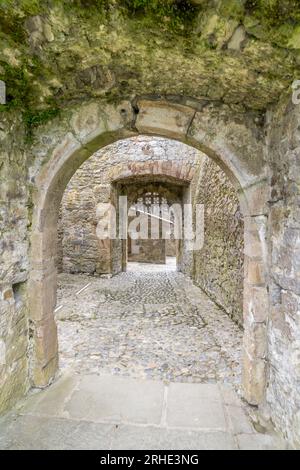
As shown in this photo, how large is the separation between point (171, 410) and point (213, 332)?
66.1 inches

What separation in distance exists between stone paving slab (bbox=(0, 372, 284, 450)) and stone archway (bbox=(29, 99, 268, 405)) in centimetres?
32

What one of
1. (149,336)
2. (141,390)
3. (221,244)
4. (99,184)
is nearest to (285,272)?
(141,390)

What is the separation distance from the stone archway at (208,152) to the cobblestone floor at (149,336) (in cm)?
70

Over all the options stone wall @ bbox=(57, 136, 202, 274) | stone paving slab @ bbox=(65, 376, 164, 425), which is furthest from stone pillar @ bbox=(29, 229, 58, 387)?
stone wall @ bbox=(57, 136, 202, 274)

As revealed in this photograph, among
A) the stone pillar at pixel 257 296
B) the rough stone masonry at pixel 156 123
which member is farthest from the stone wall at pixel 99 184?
the stone pillar at pixel 257 296

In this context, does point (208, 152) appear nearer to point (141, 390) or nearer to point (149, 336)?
point (141, 390)

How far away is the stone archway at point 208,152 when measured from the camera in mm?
2014

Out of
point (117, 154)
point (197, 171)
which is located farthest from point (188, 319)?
point (117, 154)

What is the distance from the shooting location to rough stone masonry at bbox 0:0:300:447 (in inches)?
50.4

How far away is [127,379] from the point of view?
2467 millimetres

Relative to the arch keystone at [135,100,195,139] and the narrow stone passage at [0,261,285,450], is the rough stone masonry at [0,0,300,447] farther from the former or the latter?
the narrow stone passage at [0,261,285,450]

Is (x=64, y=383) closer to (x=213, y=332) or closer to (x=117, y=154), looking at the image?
(x=213, y=332)

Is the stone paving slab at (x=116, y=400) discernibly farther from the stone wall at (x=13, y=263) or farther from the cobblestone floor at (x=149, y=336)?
the stone wall at (x=13, y=263)

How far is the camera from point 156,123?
2.05m
